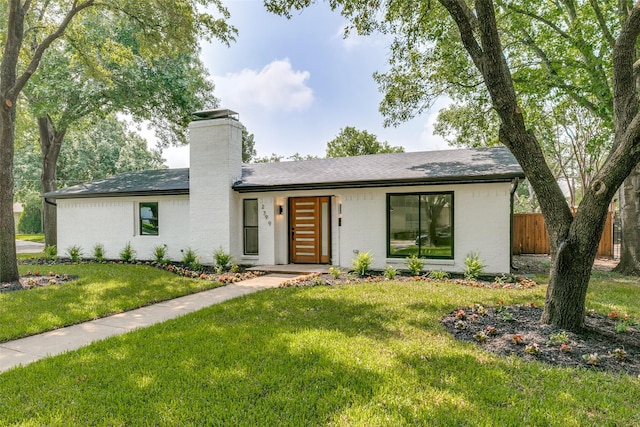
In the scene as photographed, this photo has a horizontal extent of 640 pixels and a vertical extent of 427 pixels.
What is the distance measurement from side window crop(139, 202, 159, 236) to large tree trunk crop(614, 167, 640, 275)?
1462 cm

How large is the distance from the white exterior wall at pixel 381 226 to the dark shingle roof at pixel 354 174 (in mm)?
388

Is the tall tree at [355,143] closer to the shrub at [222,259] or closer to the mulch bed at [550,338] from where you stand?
the shrub at [222,259]

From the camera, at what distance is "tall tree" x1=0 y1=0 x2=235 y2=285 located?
8031 millimetres

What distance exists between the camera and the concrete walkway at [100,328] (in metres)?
4.14

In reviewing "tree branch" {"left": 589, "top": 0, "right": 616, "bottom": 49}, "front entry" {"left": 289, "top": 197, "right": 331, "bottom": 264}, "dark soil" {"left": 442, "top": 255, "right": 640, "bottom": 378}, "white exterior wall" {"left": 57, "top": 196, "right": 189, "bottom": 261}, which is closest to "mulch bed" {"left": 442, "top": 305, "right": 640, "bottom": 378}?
"dark soil" {"left": 442, "top": 255, "right": 640, "bottom": 378}

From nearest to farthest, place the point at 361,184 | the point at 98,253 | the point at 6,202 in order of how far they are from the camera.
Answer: the point at 6,202 < the point at 361,184 < the point at 98,253

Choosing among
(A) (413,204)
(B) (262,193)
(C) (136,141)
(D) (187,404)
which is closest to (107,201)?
(B) (262,193)

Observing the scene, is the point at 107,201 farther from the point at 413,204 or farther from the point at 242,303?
the point at 413,204

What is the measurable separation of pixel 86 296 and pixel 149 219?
233 inches

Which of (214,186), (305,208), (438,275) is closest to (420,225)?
(438,275)

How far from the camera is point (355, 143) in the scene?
1184 inches

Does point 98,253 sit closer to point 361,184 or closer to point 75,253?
point 75,253

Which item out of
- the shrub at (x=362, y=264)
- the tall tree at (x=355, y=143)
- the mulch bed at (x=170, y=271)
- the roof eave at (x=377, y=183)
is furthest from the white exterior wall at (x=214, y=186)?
the tall tree at (x=355, y=143)

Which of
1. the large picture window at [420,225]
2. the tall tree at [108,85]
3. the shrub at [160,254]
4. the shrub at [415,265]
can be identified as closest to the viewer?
the shrub at [415,265]
